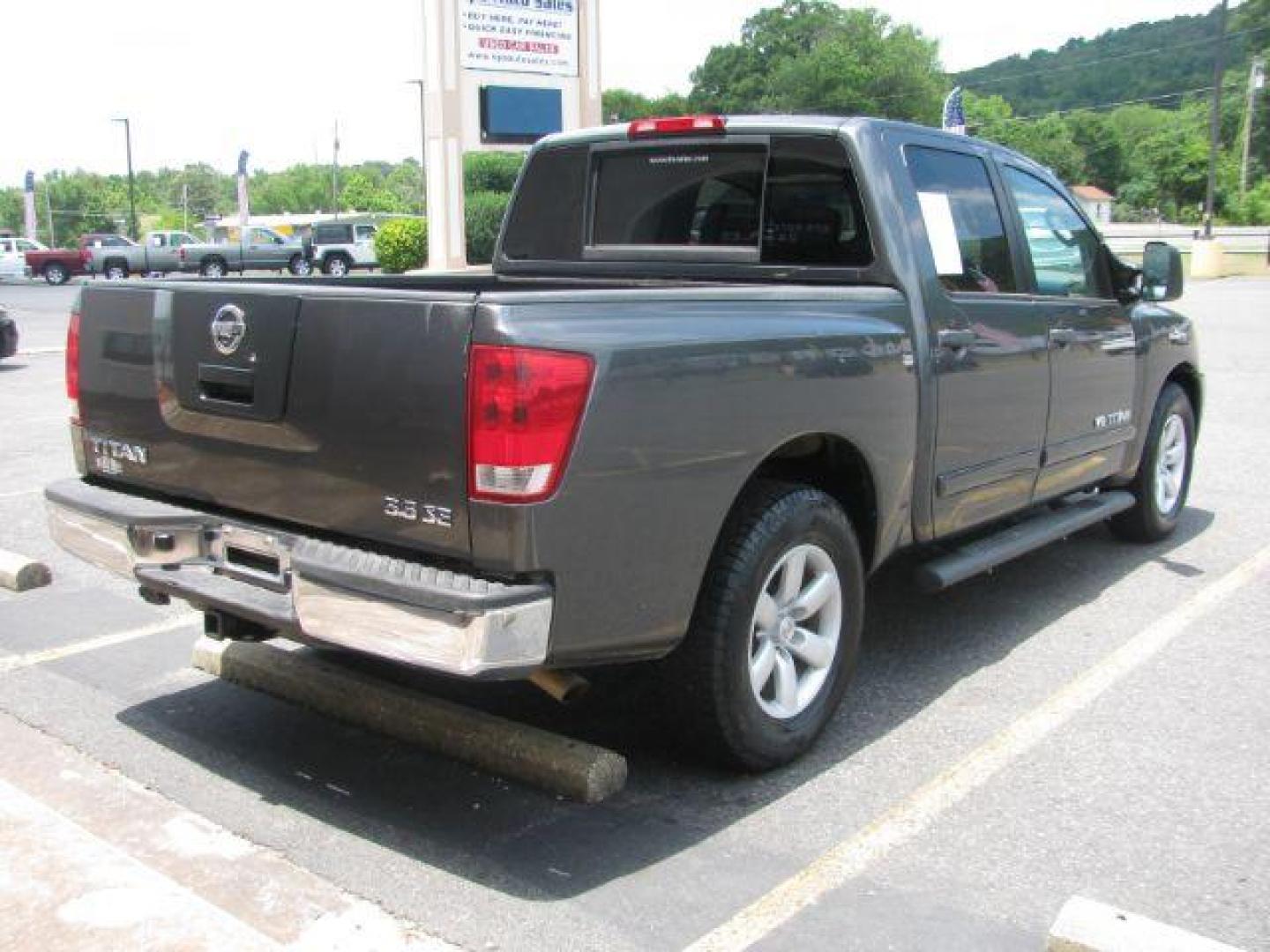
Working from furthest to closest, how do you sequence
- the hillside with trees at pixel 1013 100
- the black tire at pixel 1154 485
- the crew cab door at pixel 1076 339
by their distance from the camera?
the hillside with trees at pixel 1013 100 < the black tire at pixel 1154 485 < the crew cab door at pixel 1076 339

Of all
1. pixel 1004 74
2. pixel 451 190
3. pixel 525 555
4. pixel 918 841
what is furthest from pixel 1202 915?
pixel 1004 74

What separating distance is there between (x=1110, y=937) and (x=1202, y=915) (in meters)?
0.47

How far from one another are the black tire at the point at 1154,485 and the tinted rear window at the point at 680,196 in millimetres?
2739

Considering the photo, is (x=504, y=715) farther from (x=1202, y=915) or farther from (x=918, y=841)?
(x=1202, y=915)

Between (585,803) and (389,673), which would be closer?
(585,803)

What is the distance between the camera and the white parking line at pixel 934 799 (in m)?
2.93

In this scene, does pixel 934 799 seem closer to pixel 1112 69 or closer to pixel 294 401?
pixel 294 401

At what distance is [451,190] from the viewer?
23172 millimetres

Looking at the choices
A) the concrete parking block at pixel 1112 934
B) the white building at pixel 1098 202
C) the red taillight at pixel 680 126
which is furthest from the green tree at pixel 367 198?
the concrete parking block at pixel 1112 934

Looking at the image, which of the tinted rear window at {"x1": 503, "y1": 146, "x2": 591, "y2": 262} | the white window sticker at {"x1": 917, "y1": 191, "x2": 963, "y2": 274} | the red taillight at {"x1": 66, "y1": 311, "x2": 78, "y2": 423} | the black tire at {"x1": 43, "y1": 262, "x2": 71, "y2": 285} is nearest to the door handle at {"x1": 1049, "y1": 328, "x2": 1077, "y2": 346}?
the white window sticker at {"x1": 917, "y1": 191, "x2": 963, "y2": 274}

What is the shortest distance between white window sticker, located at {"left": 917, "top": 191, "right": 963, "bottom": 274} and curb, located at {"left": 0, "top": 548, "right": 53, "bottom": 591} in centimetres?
410

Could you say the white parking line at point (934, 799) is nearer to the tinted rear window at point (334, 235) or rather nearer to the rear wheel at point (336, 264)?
the rear wheel at point (336, 264)

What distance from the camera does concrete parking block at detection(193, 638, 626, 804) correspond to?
3.50 metres

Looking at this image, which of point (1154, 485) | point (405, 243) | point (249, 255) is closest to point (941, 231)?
point (1154, 485)
